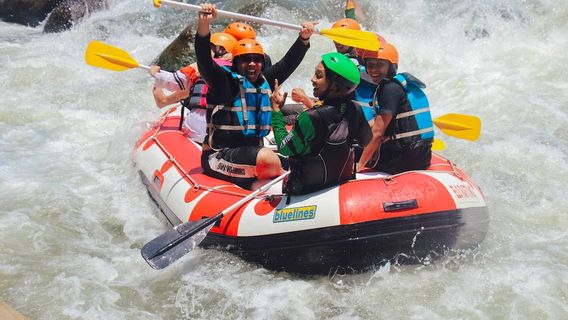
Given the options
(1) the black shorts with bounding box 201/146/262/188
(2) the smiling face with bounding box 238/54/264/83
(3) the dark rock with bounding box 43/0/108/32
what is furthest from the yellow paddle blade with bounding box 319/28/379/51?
(3) the dark rock with bounding box 43/0/108/32

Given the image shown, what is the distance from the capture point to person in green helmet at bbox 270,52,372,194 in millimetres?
3752

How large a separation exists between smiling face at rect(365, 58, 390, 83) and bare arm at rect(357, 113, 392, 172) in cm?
30

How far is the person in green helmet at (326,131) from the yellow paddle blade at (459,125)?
1.08 meters

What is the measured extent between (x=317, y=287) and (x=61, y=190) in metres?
2.79

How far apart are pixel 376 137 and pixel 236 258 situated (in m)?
1.19

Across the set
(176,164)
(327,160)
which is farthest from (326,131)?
(176,164)

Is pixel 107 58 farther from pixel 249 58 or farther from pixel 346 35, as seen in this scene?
pixel 346 35

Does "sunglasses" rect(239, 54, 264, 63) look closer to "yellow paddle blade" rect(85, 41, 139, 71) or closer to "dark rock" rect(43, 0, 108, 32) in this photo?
"yellow paddle blade" rect(85, 41, 139, 71)

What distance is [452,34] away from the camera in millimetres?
9797

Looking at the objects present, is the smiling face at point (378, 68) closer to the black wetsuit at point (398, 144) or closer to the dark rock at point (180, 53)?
the black wetsuit at point (398, 144)

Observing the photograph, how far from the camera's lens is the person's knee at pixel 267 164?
14.8ft

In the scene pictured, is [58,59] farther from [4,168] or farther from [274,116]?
[274,116]

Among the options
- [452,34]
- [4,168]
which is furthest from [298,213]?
[452,34]

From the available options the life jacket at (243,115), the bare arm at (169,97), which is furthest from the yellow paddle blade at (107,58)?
the life jacket at (243,115)
